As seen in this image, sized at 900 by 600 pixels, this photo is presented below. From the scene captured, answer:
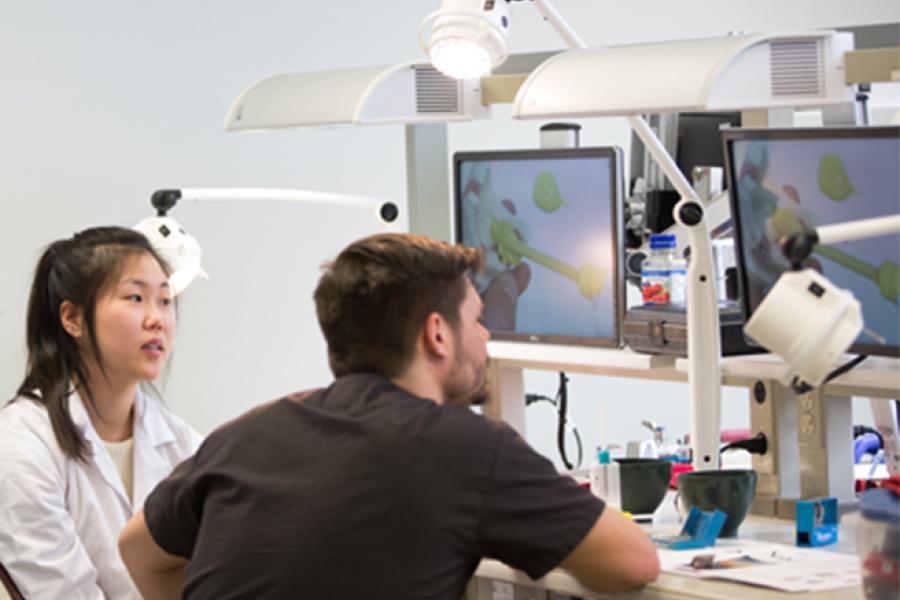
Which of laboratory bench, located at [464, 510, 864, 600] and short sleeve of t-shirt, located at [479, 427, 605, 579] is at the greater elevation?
short sleeve of t-shirt, located at [479, 427, 605, 579]

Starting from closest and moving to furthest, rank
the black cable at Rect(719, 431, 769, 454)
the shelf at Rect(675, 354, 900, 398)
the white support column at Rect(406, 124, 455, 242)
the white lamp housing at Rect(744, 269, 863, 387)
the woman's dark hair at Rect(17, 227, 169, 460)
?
1. the white lamp housing at Rect(744, 269, 863, 387)
2. the shelf at Rect(675, 354, 900, 398)
3. the black cable at Rect(719, 431, 769, 454)
4. the woman's dark hair at Rect(17, 227, 169, 460)
5. the white support column at Rect(406, 124, 455, 242)

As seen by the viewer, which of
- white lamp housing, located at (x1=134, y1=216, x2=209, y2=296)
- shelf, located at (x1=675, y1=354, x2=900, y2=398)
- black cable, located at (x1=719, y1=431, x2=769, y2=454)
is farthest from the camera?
white lamp housing, located at (x1=134, y1=216, x2=209, y2=296)

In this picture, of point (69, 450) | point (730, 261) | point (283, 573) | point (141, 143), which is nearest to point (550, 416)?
point (141, 143)

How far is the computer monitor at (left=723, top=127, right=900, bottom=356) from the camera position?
7.46 feet

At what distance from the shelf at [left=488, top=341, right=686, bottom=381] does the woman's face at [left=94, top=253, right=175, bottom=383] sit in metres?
0.71

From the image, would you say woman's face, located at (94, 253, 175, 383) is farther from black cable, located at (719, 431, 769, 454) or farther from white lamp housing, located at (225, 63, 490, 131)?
black cable, located at (719, 431, 769, 454)

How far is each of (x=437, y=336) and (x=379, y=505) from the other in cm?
26

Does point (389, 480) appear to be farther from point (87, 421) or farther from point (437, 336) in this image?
point (87, 421)

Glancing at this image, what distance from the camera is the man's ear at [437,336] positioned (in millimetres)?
1925

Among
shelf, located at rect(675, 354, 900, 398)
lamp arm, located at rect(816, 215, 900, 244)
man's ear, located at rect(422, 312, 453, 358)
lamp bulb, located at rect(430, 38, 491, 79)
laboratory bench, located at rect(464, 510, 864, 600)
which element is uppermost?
lamp bulb, located at rect(430, 38, 491, 79)

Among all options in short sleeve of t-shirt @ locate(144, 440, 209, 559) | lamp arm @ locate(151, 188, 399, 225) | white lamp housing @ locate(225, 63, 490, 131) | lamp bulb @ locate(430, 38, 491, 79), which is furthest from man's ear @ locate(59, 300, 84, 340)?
lamp bulb @ locate(430, 38, 491, 79)

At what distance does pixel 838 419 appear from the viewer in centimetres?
258

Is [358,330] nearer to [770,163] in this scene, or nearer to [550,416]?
[770,163]

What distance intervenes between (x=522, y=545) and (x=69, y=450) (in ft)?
3.69
